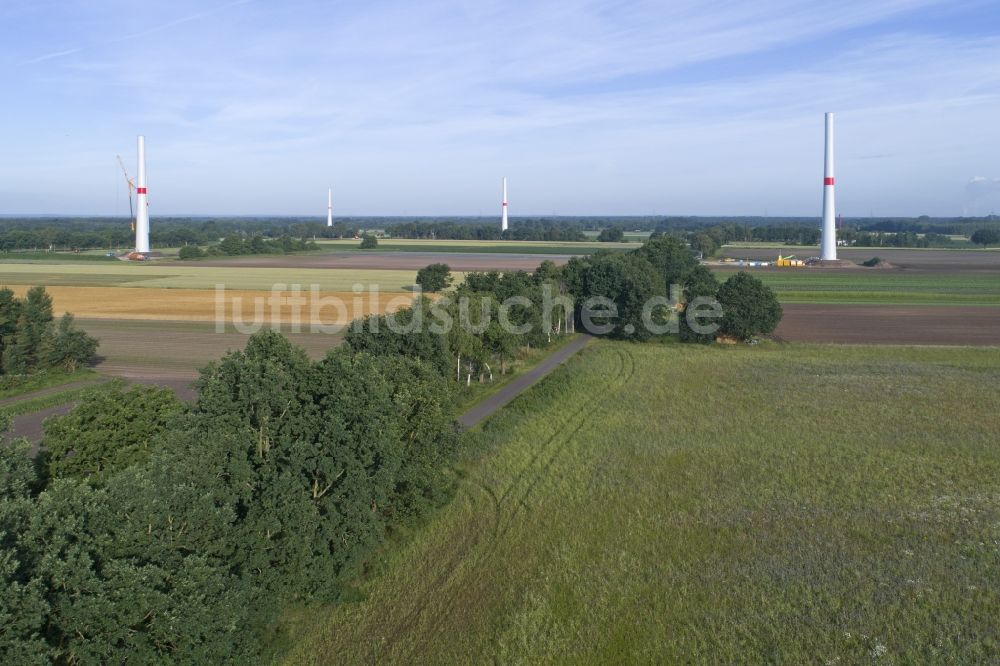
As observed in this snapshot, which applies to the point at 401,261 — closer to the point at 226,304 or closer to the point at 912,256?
the point at 226,304

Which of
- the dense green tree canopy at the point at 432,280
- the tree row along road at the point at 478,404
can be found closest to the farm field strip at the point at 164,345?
the tree row along road at the point at 478,404

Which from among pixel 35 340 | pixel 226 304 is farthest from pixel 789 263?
pixel 35 340

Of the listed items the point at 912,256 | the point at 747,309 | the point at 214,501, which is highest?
the point at 912,256

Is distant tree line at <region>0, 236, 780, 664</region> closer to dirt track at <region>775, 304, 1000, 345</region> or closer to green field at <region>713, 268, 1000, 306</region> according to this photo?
dirt track at <region>775, 304, 1000, 345</region>

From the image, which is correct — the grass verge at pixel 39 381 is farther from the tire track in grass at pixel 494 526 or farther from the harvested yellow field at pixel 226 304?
the tire track in grass at pixel 494 526

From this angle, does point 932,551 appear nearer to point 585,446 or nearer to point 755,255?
point 585,446
